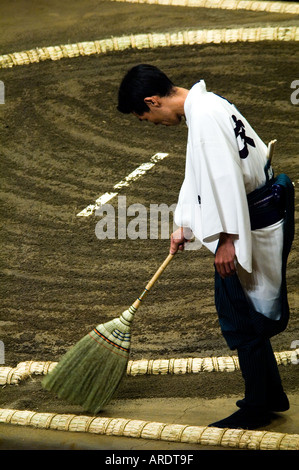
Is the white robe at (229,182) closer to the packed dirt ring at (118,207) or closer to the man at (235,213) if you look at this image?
the man at (235,213)

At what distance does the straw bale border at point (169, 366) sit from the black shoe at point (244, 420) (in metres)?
0.34

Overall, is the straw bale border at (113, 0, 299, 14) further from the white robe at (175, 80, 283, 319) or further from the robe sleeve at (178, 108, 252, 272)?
the robe sleeve at (178, 108, 252, 272)

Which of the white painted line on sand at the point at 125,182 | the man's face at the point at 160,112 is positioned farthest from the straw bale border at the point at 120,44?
the man's face at the point at 160,112

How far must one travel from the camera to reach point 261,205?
6.58 ft

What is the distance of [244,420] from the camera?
215 cm

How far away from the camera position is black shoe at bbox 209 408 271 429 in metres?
2.13

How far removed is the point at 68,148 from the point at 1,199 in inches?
23.5

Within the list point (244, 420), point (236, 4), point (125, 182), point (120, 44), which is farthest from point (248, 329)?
point (236, 4)

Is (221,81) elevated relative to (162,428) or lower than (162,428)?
elevated

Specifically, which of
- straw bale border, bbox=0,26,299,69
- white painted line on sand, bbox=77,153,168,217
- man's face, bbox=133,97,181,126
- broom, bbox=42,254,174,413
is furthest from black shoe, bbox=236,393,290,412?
straw bale border, bbox=0,26,299,69

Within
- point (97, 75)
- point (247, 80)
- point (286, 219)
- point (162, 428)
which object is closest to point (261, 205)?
point (286, 219)

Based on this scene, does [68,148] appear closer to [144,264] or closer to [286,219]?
[144,264]

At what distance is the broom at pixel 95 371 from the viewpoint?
7.46ft

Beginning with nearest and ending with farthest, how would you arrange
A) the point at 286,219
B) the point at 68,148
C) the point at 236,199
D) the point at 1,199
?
the point at 236,199
the point at 286,219
the point at 1,199
the point at 68,148
